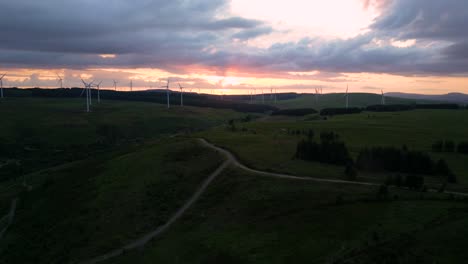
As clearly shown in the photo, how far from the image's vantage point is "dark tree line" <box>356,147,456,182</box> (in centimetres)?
5997

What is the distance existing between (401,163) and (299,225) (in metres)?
33.5

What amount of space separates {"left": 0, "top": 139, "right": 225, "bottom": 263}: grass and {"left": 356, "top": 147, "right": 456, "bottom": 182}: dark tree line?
2608 cm

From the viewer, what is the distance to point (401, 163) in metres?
62.5

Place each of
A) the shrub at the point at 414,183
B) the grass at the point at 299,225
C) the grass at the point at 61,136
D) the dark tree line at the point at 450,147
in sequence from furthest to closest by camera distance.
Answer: the grass at the point at 61,136
the dark tree line at the point at 450,147
the shrub at the point at 414,183
the grass at the point at 299,225

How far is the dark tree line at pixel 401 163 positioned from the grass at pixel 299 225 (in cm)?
1904

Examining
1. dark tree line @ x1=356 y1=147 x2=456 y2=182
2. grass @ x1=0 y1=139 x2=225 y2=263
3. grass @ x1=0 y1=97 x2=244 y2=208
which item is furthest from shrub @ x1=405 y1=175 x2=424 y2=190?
grass @ x1=0 y1=97 x2=244 y2=208

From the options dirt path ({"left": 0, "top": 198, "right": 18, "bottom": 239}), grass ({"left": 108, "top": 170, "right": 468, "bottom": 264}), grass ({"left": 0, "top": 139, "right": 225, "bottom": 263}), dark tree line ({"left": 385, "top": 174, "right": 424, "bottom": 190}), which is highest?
dark tree line ({"left": 385, "top": 174, "right": 424, "bottom": 190})

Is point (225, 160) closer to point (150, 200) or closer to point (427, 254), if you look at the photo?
point (150, 200)

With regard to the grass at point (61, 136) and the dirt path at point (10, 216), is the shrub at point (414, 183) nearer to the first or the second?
the dirt path at point (10, 216)

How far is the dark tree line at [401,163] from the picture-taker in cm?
5997

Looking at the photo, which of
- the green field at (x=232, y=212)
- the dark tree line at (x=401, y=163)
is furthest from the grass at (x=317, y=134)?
the dark tree line at (x=401, y=163)

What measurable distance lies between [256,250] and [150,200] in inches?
1068

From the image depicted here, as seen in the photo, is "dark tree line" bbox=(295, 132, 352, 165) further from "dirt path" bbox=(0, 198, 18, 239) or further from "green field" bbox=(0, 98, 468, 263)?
"dirt path" bbox=(0, 198, 18, 239)

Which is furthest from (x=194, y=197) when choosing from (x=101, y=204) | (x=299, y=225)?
(x=299, y=225)
